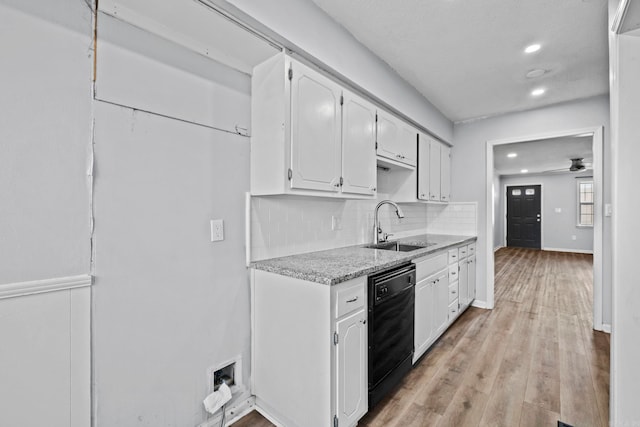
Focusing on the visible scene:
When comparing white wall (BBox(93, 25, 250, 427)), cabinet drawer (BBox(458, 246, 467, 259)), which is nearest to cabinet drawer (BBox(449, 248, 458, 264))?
cabinet drawer (BBox(458, 246, 467, 259))

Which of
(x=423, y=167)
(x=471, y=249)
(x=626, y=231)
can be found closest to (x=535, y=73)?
(x=423, y=167)

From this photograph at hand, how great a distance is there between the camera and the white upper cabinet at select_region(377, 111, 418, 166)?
8.32 ft

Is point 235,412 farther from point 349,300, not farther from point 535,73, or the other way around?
point 535,73

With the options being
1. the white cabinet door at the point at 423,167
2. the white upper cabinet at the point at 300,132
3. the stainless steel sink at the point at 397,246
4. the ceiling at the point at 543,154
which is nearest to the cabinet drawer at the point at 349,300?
the white upper cabinet at the point at 300,132

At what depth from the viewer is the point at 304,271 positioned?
5.23 feet

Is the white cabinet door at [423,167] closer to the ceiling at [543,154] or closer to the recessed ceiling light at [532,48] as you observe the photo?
the recessed ceiling light at [532,48]

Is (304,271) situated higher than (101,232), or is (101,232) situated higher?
(101,232)

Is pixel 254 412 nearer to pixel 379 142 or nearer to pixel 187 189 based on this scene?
pixel 187 189

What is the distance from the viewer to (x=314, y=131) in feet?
6.03

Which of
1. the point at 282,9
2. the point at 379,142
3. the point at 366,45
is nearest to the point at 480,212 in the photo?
the point at 379,142

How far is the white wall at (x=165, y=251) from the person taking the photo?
1.31 m

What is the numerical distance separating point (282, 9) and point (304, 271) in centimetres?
141

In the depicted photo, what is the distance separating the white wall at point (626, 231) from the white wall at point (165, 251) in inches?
71.5

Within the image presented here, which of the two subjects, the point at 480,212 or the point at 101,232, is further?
the point at 480,212
